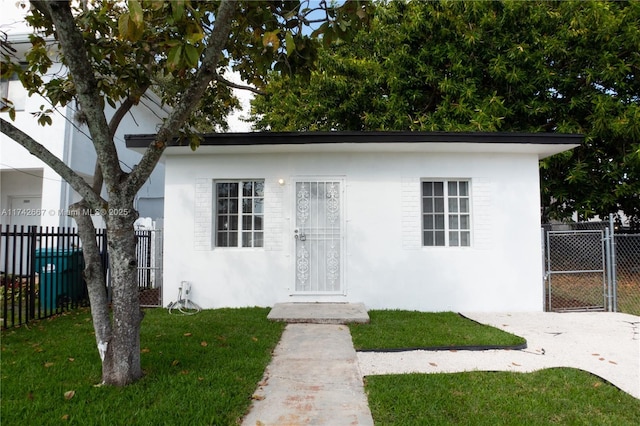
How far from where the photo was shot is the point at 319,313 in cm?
607

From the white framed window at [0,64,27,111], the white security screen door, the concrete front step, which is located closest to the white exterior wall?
the white security screen door

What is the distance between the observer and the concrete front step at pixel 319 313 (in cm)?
579

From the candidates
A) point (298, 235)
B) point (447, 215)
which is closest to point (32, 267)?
point (298, 235)

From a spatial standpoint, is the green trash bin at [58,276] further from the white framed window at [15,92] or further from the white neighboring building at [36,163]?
the white framed window at [15,92]

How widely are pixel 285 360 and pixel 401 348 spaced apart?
1.44m

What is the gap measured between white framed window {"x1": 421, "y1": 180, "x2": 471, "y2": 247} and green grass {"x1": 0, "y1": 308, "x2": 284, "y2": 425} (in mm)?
3418

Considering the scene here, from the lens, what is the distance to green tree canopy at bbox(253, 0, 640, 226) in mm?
9305

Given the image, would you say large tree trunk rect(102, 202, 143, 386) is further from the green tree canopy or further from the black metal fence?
the green tree canopy

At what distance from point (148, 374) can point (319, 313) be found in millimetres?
2986

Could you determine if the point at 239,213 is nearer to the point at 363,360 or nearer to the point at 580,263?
the point at 363,360

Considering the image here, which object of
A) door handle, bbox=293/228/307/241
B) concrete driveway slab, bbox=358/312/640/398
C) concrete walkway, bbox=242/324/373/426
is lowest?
concrete driveway slab, bbox=358/312/640/398

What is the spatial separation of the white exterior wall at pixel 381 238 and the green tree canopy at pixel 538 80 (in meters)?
2.76

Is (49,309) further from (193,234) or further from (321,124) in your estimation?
(321,124)

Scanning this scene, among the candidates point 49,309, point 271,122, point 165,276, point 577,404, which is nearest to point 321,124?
point 271,122
